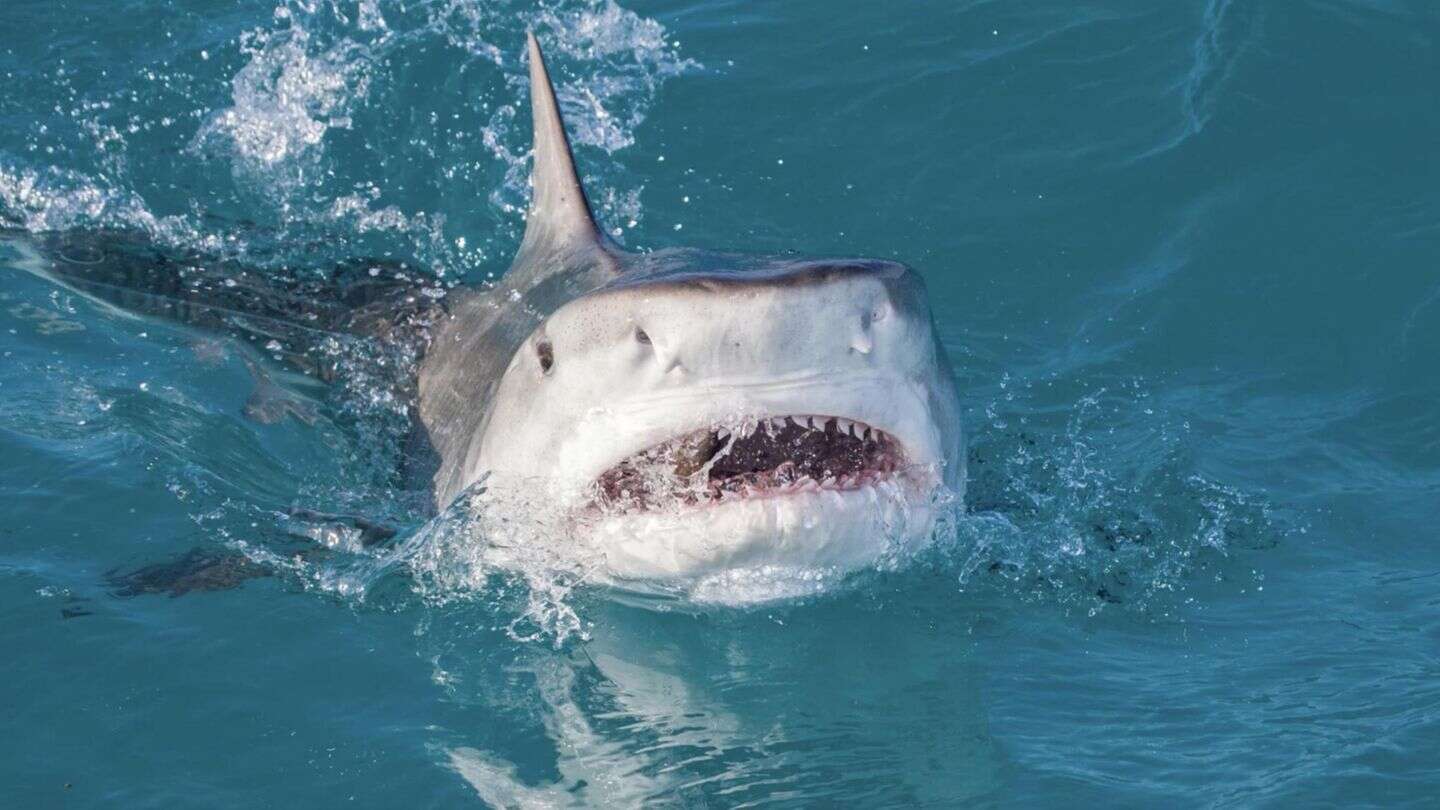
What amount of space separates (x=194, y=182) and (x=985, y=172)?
3.24m

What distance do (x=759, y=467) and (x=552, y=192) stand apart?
1.83 metres

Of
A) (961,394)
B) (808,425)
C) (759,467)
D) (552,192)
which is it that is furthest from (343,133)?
(808,425)

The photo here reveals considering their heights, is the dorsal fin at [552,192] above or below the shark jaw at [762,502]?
above

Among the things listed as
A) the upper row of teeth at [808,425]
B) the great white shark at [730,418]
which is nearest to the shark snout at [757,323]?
the great white shark at [730,418]

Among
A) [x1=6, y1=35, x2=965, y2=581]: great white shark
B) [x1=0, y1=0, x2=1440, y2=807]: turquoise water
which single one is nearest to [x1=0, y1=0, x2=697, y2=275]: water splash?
[x1=0, y1=0, x2=1440, y2=807]: turquoise water

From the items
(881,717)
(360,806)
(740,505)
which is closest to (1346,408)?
(881,717)

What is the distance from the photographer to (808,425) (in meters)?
3.23

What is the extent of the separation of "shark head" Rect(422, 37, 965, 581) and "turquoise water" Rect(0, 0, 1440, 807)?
29cm

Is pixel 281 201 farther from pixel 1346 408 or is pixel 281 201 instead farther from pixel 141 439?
pixel 1346 408

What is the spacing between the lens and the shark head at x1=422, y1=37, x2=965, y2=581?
3.06 m

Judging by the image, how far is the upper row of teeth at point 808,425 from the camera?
318 cm

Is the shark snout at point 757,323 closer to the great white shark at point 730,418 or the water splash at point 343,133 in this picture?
the great white shark at point 730,418

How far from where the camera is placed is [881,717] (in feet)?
12.2

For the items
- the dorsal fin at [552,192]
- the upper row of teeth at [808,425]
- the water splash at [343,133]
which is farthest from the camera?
the water splash at [343,133]
